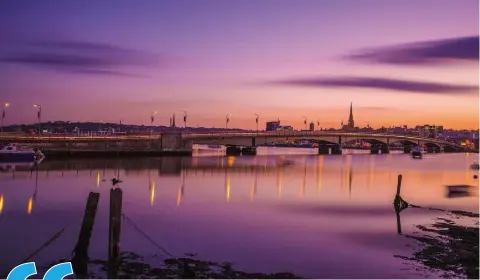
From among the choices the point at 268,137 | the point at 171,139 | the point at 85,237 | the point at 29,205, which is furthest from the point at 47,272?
the point at 268,137

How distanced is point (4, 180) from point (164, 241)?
123 ft

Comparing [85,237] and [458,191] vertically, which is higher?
[85,237]

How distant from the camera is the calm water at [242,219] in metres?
22.6

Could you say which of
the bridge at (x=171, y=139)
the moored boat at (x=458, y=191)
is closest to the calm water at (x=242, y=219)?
the moored boat at (x=458, y=191)

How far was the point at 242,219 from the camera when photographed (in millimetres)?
34031

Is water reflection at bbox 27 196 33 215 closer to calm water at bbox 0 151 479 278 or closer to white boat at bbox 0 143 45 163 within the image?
calm water at bbox 0 151 479 278

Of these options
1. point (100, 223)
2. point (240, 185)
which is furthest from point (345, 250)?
point (240, 185)

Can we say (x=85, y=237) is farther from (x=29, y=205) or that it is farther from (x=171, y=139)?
(x=171, y=139)

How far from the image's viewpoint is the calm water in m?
22.6

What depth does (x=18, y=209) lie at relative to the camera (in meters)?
36.7

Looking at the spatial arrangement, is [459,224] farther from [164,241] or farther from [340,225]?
[164,241]

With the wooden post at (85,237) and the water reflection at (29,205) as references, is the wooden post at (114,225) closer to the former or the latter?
the wooden post at (85,237)

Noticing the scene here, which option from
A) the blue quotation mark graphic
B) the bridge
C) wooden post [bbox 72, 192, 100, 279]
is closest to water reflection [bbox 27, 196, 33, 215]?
wooden post [bbox 72, 192, 100, 279]

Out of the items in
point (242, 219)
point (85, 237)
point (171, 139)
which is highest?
point (171, 139)
